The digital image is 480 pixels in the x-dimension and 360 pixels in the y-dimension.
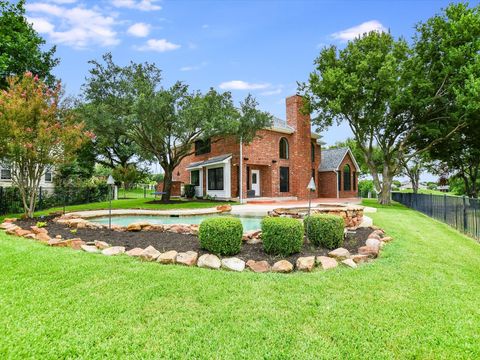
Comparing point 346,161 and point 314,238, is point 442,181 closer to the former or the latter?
point 346,161

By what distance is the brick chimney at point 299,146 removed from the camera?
77.2 ft

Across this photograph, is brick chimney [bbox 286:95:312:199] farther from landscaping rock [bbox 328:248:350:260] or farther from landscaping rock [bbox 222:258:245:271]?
landscaping rock [bbox 222:258:245:271]

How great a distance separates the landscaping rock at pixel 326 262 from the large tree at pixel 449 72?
56.5 ft

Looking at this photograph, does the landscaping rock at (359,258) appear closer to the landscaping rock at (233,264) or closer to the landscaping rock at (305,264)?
the landscaping rock at (305,264)

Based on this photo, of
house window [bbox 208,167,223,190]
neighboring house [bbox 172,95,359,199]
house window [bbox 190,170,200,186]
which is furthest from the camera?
house window [bbox 190,170,200,186]

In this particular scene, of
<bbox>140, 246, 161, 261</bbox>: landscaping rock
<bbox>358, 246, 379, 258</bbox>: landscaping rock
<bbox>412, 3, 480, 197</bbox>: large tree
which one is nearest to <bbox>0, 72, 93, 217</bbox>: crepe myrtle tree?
<bbox>140, 246, 161, 261</bbox>: landscaping rock

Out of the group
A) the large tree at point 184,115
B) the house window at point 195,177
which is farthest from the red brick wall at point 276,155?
the large tree at point 184,115

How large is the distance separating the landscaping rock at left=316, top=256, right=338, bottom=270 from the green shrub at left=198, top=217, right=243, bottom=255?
4.99ft

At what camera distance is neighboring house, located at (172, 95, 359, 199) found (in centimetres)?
2136

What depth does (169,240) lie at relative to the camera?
664 centimetres

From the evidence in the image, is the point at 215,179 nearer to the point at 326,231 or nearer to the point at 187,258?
the point at 326,231

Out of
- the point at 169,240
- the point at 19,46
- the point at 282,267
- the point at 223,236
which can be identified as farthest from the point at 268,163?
the point at 19,46

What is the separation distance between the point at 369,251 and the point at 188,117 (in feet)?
44.5

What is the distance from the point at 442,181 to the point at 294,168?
2599 cm
